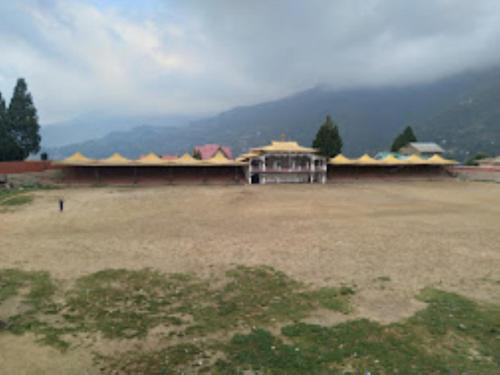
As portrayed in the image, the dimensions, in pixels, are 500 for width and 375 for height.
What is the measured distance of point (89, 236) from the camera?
55.5 ft

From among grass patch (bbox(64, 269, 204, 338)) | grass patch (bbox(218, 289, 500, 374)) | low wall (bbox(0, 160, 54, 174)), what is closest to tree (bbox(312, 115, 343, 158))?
low wall (bbox(0, 160, 54, 174))

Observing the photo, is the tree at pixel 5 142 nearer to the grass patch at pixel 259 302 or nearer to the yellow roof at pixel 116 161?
the yellow roof at pixel 116 161

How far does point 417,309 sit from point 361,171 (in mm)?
40179

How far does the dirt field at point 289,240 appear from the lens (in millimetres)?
11453

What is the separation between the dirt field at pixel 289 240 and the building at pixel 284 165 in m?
14.0

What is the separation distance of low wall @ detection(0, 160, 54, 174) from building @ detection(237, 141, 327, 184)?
2293 cm

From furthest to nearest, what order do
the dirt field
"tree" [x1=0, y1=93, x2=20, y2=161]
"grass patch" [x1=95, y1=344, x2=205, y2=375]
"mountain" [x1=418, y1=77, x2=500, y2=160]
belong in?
"mountain" [x1=418, y1=77, x2=500, y2=160] → "tree" [x1=0, y1=93, x2=20, y2=161] → the dirt field → "grass patch" [x1=95, y1=344, x2=205, y2=375]

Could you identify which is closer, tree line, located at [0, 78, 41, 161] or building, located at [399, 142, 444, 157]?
tree line, located at [0, 78, 41, 161]

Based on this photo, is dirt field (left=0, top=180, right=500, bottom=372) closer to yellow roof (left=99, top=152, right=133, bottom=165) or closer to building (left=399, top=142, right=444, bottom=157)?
yellow roof (left=99, top=152, right=133, bottom=165)

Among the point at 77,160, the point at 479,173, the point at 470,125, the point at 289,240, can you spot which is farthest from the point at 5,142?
the point at 470,125

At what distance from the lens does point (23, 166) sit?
116ft

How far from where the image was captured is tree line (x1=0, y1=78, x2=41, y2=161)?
3832 centimetres

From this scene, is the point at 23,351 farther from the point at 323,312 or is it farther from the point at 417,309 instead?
the point at 417,309

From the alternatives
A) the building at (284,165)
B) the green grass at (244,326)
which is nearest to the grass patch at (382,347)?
the green grass at (244,326)
